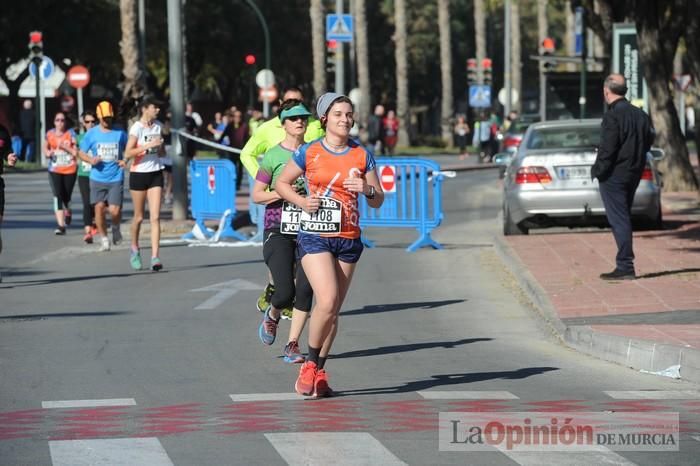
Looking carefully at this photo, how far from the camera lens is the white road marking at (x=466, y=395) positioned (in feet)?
30.0

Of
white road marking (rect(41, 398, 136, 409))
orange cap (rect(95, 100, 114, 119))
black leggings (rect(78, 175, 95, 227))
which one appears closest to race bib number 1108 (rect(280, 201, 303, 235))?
white road marking (rect(41, 398, 136, 409))

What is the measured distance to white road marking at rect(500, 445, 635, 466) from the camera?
710 centimetres

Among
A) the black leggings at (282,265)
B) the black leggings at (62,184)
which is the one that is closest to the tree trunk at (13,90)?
the black leggings at (62,184)

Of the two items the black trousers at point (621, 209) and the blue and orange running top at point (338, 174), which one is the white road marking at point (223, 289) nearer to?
the black trousers at point (621, 209)

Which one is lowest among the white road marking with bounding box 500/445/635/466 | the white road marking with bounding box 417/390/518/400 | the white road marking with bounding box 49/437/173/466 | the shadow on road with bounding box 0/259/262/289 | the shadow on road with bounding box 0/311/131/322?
the shadow on road with bounding box 0/259/262/289

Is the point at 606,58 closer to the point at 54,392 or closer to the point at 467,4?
the point at 54,392

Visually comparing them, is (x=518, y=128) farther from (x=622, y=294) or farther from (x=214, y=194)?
(x=622, y=294)

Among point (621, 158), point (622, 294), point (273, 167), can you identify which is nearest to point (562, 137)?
point (621, 158)

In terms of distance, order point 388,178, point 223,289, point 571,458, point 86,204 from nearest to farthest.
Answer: point 571,458 → point 223,289 → point 388,178 → point 86,204

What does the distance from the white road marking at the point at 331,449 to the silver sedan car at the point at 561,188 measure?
39.8 feet

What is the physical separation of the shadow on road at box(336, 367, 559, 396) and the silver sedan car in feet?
30.5

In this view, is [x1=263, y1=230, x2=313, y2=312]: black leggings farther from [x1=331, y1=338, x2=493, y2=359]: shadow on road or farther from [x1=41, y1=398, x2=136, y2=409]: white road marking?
[x1=41, y1=398, x2=136, y2=409]: white road marking

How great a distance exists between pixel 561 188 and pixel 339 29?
1306 centimetres

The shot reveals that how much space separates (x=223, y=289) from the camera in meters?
15.6
